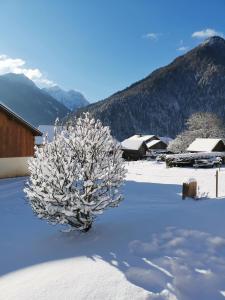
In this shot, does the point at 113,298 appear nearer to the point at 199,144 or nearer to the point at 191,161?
the point at 191,161

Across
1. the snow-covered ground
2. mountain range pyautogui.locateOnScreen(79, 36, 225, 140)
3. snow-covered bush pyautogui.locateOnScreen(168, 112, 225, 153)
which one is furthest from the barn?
mountain range pyautogui.locateOnScreen(79, 36, 225, 140)

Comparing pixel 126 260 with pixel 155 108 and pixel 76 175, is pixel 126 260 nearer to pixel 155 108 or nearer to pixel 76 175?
pixel 76 175

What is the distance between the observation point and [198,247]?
25.9 feet

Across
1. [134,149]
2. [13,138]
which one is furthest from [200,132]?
[13,138]

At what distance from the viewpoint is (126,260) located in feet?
25.0

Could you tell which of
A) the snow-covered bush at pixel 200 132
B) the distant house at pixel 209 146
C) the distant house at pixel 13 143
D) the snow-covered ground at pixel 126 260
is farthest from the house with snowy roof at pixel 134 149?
the snow-covered ground at pixel 126 260

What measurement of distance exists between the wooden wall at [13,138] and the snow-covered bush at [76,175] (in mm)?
16789

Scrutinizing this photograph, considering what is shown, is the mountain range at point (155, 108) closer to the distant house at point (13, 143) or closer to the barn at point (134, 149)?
the barn at point (134, 149)

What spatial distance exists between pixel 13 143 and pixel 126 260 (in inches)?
832

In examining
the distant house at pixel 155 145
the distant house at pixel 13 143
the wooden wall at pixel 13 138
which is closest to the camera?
the distant house at pixel 13 143

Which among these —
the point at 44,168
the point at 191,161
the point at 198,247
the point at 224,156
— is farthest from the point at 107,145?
the point at 224,156

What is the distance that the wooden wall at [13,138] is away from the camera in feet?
85.3

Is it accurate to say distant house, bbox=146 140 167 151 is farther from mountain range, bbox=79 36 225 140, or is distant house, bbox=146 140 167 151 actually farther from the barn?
mountain range, bbox=79 36 225 140

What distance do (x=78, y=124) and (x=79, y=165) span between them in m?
1.43
